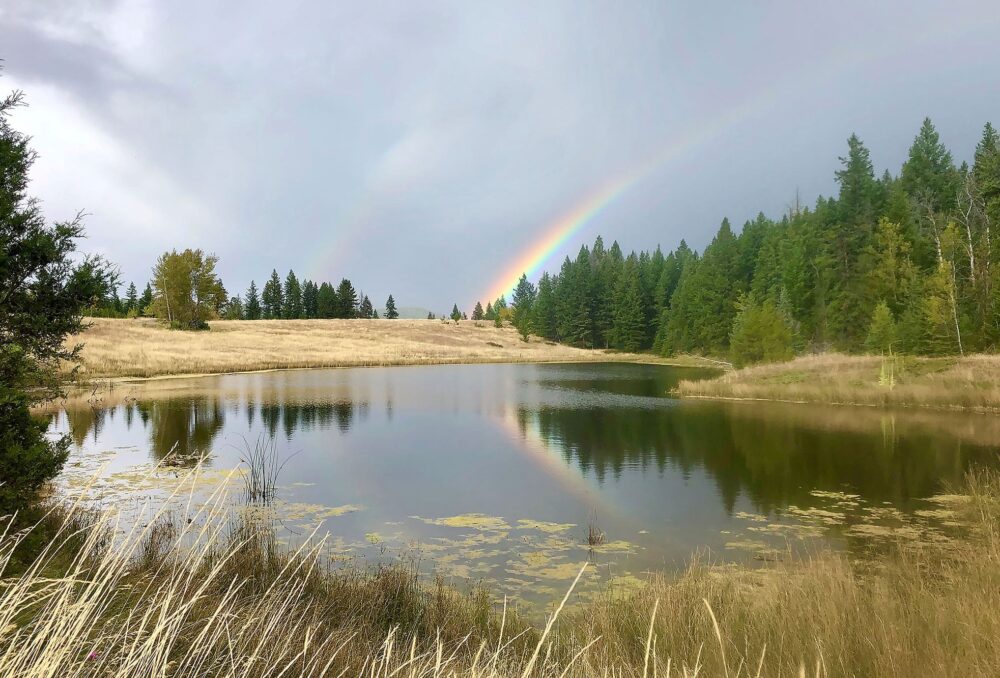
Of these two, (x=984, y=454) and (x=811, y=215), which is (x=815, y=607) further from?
(x=811, y=215)

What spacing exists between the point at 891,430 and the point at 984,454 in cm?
463

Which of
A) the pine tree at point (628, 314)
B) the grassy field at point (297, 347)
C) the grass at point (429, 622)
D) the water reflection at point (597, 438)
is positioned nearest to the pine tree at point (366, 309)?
the grassy field at point (297, 347)

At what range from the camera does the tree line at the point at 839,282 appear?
38.9m

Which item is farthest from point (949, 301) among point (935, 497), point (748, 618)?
point (748, 618)

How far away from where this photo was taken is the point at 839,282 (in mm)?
52375

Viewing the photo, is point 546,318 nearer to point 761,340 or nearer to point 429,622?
point 761,340

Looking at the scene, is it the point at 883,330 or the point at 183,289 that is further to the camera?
the point at 183,289

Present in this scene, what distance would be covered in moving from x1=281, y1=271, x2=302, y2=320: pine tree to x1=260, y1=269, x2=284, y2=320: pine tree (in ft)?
5.00

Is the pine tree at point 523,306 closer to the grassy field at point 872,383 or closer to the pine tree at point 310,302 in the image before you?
the pine tree at point 310,302

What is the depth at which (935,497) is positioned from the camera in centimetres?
1312

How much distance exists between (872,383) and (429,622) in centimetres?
2951

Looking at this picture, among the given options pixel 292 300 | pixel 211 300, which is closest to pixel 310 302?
pixel 292 300

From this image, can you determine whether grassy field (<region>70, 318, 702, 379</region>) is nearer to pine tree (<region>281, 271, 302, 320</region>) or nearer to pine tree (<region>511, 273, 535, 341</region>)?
pine tree (<region>511, 273, 535, 341</region>)

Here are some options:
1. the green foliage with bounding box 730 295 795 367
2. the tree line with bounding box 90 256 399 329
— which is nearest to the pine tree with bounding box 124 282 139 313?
the tree line with bounding box 90 256 399 329
